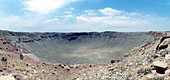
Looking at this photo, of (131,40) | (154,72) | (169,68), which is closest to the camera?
(169,68)

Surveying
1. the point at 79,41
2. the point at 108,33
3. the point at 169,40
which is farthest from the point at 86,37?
the point at 169,40

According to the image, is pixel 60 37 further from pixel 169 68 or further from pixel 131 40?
pixel 169 68

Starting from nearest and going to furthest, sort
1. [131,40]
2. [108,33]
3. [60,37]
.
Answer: [131,40]
[60,37]
[108,33]

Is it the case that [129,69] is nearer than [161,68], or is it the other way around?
[161,68]

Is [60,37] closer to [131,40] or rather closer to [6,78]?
[131,40]

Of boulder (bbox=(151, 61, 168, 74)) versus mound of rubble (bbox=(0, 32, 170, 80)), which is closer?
boulder (bbox=(151, 61, 168, 74))

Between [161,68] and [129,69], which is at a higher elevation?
[161,68]

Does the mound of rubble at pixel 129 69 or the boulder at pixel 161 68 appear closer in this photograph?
the boulder at pixel 161 68

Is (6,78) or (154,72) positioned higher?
(154,72)

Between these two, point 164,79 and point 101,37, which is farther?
point 101,37
